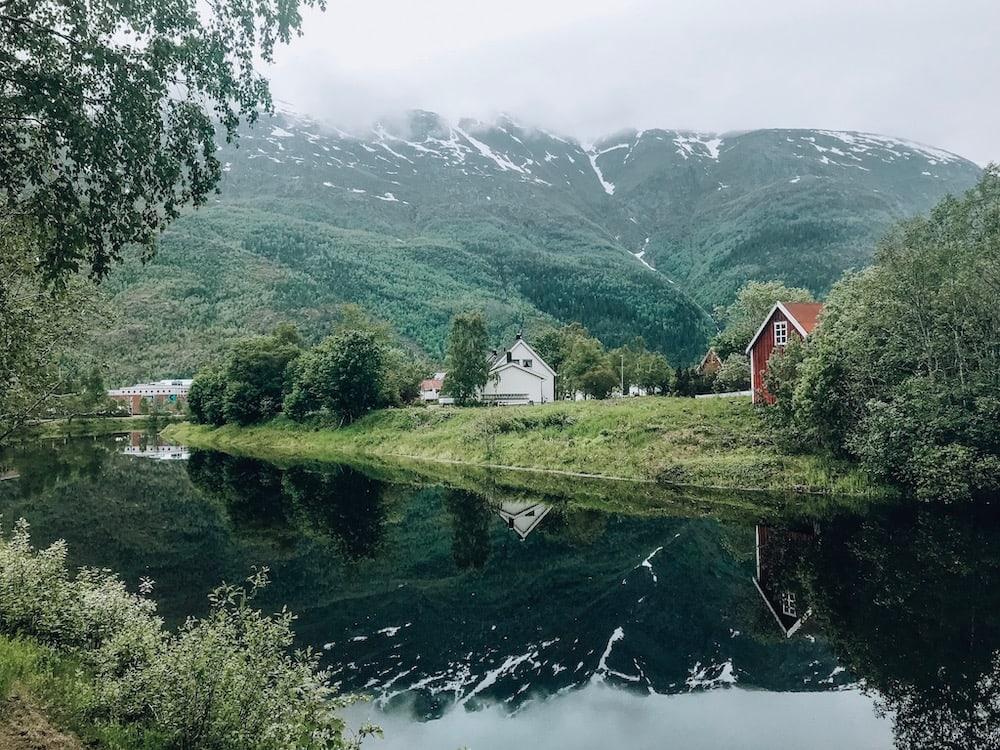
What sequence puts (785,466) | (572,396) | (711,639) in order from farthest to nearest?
1. (572,396)
2. (785,466)
3. (711,639)

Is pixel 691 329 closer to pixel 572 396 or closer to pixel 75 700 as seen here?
pixel 572 396

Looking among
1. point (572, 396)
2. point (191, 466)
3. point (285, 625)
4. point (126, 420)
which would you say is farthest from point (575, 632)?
point (126, 420)

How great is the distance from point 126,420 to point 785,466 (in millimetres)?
118127

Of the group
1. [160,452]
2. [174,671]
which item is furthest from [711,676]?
[160,452]

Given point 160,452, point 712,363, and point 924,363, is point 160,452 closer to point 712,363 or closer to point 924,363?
point 712,363

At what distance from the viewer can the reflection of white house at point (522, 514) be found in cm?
2995

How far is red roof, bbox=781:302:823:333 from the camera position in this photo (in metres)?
45.1

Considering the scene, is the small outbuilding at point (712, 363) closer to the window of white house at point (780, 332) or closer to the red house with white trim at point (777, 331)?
the red house with white trim at point (777, 331)

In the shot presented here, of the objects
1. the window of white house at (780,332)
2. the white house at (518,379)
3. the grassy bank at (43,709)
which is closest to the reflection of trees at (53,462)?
the grassy bank at (43,709)

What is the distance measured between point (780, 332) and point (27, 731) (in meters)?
47.7

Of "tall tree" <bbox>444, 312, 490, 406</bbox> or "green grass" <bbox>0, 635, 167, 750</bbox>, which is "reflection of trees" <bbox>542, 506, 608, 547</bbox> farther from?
"tall tree" <bbox>444, 312, 490, 406</bbox>

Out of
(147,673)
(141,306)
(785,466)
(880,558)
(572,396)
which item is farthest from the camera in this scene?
(141,306)

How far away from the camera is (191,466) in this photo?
59.8m

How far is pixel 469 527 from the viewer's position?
30422mm
